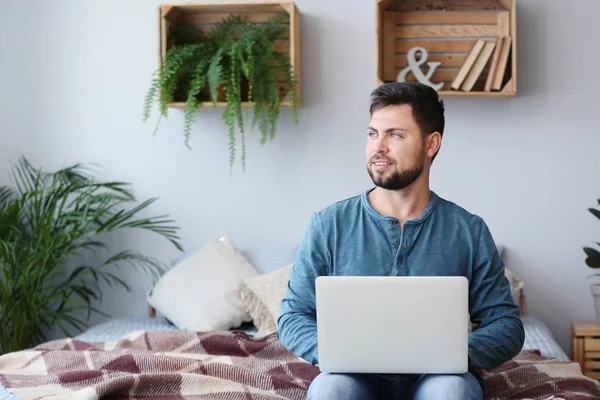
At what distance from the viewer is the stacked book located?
3594 millimetres

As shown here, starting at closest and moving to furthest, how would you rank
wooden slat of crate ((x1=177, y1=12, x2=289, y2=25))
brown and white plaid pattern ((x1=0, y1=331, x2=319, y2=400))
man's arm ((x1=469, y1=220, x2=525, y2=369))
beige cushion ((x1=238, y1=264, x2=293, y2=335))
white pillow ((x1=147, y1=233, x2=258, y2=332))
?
man's arm ((x1=469, y1=220, x2=525, y2=369)) → brown and white plaid pattern ((x1=0, y1=331, x2=319, y2=400)) → beige cushion ((x1=238, y1=264, x2=293, y2=335)) → white pillow ((x1=147, y1=233, x2=258, y2=332)) → wooden slat of crate ((x1=177, y1=12, x2=289, y2=25))

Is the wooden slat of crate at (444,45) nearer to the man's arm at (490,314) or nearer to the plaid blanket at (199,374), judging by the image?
the plaid blanket at (199,374)

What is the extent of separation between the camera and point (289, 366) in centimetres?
250

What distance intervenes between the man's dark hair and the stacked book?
164 cm

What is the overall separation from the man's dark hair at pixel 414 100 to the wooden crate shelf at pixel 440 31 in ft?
5.55

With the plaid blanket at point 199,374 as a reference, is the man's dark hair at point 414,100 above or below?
above

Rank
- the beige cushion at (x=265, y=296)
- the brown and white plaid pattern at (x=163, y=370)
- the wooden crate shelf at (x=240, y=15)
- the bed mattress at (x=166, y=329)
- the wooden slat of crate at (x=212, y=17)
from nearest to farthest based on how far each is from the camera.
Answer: the brown and white plaid pattern at (x=163, y=370) < the bed mattress at (x=166, y=329) < the beige cushion at (x=265, y=296) < the wooden crate shelf at (x=240, y=15) < the wooden slat of crate at (x=212, y=17)

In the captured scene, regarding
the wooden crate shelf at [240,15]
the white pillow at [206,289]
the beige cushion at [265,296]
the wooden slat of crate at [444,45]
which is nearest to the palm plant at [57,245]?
the white pillow at [206,289]

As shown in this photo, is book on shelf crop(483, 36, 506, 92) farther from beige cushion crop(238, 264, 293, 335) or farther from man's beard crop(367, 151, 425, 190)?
man's beard crop(367, 151, 425, 190)

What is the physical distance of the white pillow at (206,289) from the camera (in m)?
3.44

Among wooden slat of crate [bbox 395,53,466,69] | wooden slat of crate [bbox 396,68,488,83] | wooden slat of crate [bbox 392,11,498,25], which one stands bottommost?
wooden slat of crate [bbox 396,68,488,83]

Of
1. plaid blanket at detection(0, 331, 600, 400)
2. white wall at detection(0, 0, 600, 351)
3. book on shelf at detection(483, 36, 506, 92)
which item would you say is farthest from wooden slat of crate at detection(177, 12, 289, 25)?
plaid blanket at detection(0, 331, 600, 400)

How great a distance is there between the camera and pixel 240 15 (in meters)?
3.83

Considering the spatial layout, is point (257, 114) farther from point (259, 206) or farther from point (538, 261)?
point (538, 261)
